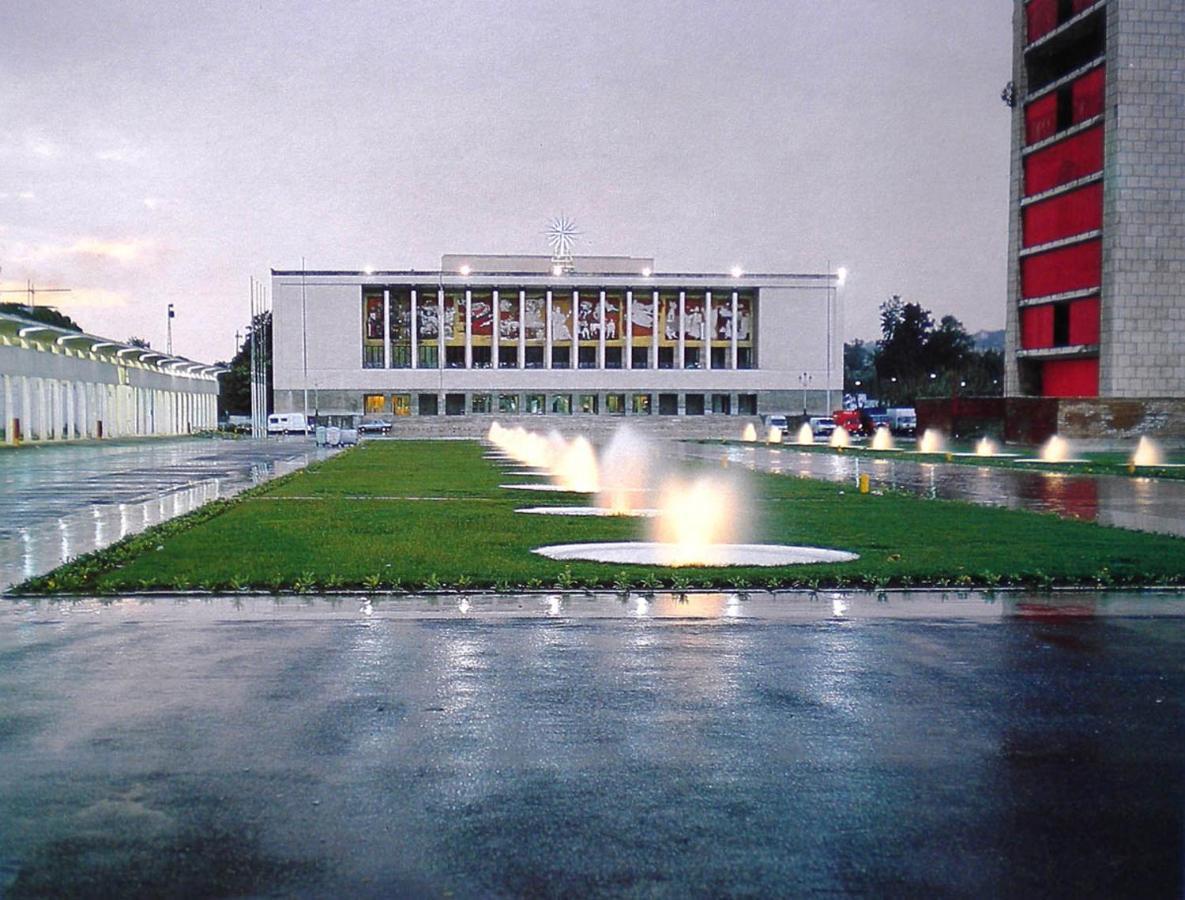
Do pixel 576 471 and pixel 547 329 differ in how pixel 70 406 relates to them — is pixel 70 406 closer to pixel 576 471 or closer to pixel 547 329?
pixel 576 471

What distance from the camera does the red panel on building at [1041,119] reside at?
7144 cm

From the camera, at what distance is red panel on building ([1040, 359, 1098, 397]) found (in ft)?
221

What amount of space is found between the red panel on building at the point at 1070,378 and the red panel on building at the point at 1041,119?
1373cm

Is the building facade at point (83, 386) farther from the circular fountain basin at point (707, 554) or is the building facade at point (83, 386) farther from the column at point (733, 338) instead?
the column at point (733, 338)

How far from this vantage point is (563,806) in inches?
260

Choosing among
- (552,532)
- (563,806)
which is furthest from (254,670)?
(552,532)

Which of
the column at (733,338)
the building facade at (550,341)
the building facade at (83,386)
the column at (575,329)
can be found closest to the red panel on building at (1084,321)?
the building facade at (83,386)

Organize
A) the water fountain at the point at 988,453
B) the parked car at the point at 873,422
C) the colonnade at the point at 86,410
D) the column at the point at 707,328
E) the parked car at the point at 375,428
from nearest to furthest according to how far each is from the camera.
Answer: the water fountain at the point at 988,453 < the colonnade at the point at 86,410 < the parked car at the point at 873,422 < the parked car at the point at 375,428 < the column at the point at 707,328

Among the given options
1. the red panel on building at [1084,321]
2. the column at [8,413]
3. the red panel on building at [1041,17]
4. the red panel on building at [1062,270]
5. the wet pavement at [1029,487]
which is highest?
the red panel on building at [1041,17]

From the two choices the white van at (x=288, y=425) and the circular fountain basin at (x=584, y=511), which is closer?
the circular fountain basin at (x=584, y=511)

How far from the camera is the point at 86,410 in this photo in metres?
83.2

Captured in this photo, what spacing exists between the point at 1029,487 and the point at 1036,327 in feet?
138

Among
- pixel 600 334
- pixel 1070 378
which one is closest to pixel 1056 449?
pixel 1070 378

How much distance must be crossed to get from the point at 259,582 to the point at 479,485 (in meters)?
20.2
